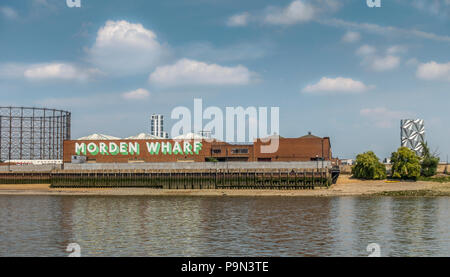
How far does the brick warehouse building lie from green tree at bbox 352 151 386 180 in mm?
9032

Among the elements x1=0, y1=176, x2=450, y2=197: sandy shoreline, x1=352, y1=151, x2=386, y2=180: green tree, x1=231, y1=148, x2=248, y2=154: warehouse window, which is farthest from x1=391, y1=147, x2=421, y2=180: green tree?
x1=231, y1=148, x2=248, y2=154: warehouse window

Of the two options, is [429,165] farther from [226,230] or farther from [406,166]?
[226,230]

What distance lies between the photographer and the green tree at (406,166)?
10150cm

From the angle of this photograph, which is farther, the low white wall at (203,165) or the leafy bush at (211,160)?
the leafy bush at (211,160)

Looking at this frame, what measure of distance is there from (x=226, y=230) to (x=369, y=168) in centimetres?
6875

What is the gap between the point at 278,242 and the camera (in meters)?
36.0

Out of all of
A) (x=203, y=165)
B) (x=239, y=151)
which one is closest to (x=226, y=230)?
(x=203, y=165)

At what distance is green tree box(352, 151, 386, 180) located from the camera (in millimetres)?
103188

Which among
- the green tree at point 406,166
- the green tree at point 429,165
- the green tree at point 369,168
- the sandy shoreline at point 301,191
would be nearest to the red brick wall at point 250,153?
the green tree at point 369,168

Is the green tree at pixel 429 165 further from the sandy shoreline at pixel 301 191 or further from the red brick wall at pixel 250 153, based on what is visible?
the red brick wall at pixel 250 153

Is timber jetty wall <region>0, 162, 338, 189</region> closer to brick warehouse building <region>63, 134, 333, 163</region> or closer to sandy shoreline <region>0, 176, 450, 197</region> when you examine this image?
sandy shoreline <region>0, 176, 450, 197</region>

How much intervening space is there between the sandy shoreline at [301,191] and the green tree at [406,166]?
383 cm

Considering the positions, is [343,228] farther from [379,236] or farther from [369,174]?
[369,174]

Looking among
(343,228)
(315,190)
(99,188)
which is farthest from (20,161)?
(343,228)
